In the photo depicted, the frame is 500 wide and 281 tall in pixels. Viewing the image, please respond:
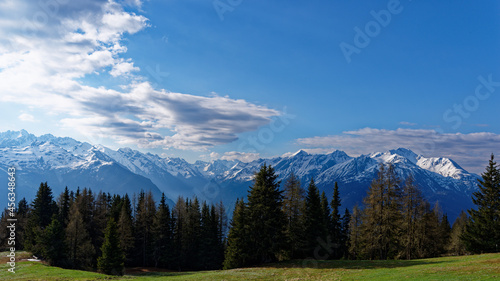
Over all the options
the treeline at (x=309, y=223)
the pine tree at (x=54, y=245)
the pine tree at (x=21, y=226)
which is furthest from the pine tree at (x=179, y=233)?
the pine tree at (x=21, y=226)

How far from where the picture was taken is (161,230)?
76125mm

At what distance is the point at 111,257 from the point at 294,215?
35470mm

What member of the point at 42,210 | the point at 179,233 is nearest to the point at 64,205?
the point at 42,210

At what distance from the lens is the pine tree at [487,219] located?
4416cm

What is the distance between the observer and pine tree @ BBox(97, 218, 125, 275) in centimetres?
5247

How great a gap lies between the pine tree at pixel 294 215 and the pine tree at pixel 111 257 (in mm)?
32177

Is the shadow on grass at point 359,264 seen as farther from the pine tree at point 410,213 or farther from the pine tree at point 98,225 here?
the pine tree at point 98,225

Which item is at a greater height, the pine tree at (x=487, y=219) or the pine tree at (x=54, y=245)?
the pine tree at (x=487, y=219)

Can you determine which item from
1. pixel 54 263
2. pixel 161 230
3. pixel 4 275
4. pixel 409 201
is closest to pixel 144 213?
pixel 161 230

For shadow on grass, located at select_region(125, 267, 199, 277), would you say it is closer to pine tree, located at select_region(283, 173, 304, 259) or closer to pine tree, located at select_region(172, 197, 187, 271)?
pine tree, located at select_region(172, 197, 187, 271)

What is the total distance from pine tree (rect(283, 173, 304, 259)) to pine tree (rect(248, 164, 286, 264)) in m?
3.28

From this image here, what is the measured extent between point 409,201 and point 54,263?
70.8 metres

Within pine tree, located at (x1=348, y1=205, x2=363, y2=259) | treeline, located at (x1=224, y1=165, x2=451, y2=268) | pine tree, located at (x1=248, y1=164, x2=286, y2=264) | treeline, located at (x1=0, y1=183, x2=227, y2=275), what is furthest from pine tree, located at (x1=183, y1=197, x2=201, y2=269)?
pine tree, located at (x1=348, y1=205, x2=363, y2=259)

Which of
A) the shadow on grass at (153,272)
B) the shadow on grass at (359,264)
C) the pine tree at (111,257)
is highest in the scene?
the shadow on grass at (359,264)
